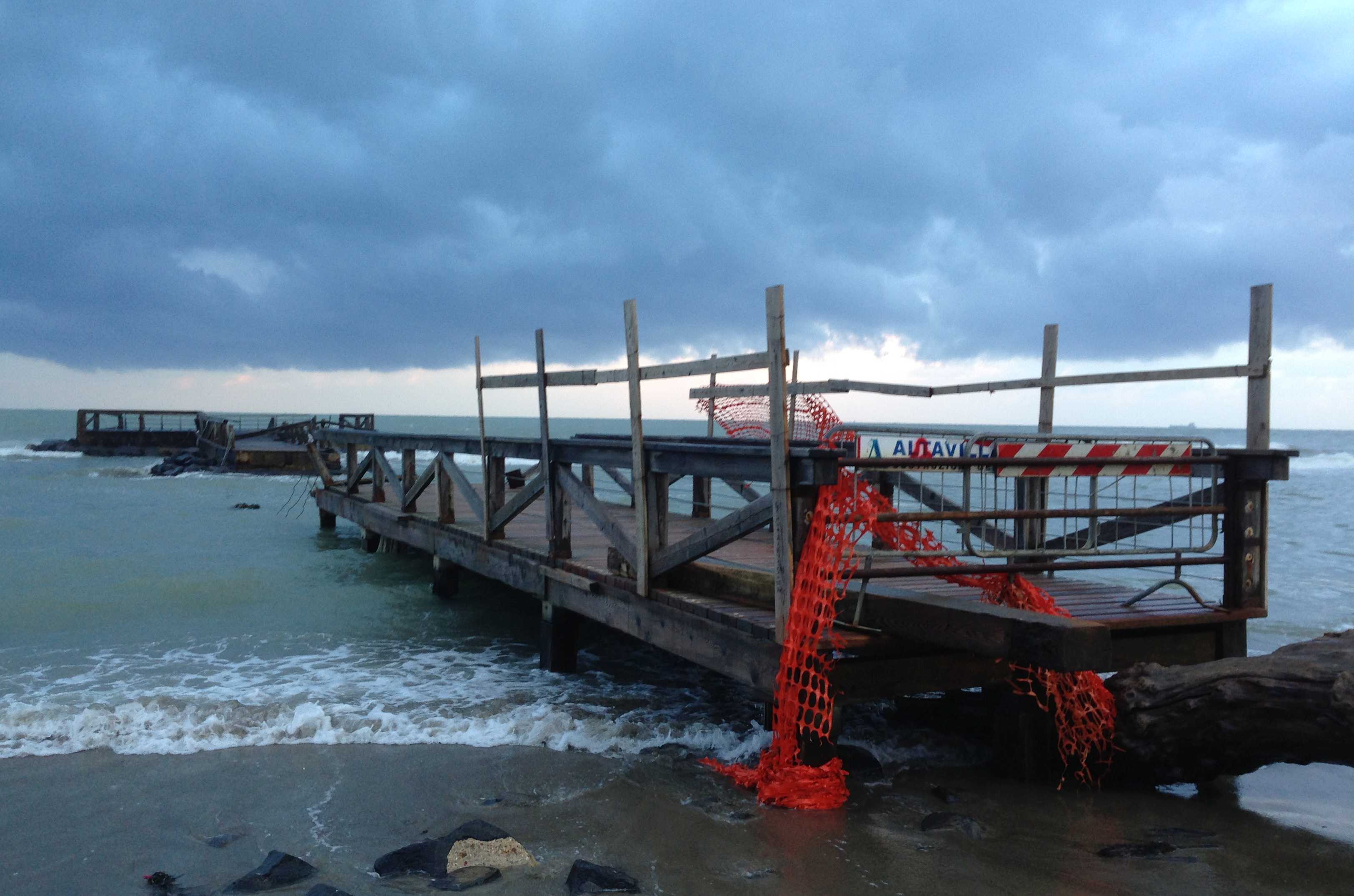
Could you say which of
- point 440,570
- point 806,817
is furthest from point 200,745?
point 440,570

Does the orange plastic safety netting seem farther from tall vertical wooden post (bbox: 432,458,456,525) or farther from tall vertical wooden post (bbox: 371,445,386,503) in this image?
tall vertical wooden post (bbox: 371,445,386,503)

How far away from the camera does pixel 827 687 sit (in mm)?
5035

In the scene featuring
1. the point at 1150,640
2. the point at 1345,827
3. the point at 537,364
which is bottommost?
the point at 1345,827

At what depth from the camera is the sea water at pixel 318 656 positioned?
640 cm

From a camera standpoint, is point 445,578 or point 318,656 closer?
point 318,656

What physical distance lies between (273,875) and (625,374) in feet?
12.8

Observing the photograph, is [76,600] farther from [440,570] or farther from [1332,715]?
[1332,715]

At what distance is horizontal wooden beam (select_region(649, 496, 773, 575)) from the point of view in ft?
17.5

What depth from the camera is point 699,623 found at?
235 inches

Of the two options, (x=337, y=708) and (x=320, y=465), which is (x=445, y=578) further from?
(x=320, y=465)

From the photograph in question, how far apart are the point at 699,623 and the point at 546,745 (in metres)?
1.39

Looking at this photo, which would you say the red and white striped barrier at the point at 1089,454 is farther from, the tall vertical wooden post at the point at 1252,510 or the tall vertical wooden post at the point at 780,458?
the tall vertical wooden post at the point at 780,458

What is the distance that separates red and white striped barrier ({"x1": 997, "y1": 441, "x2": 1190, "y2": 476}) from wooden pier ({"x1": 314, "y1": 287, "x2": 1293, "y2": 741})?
0.04 meters

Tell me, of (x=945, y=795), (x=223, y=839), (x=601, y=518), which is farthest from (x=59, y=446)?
(x=945, y=795)
